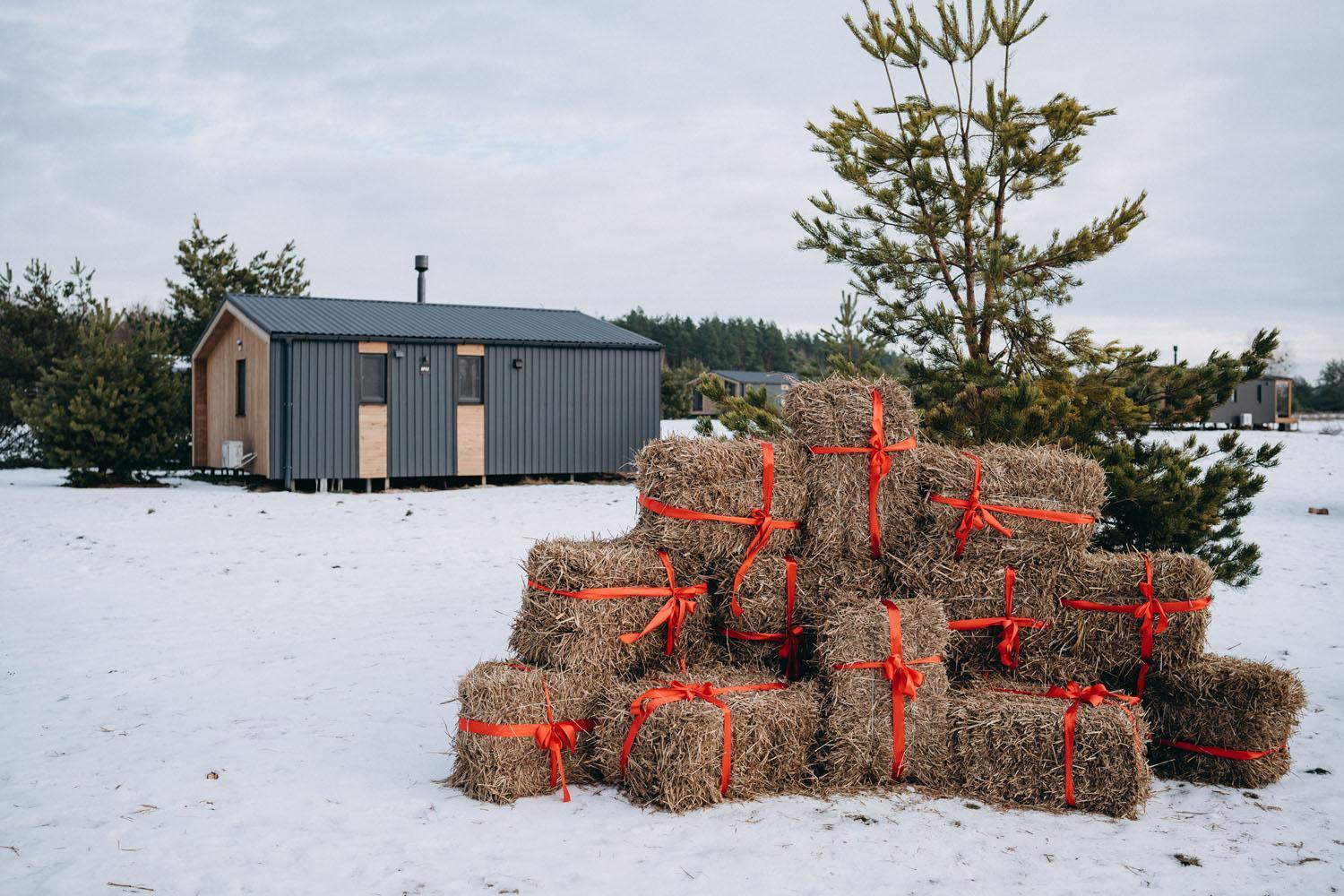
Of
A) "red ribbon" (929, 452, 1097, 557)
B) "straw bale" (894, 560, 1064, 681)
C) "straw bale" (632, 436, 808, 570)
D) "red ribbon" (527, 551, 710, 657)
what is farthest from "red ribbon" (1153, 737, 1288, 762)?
"red ribbon" (527, 551, 710, 657)

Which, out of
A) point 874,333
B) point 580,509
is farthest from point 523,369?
point 874,333

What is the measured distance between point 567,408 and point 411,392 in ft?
10.1

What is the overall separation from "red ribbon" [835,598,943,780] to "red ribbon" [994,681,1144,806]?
60 centimetres

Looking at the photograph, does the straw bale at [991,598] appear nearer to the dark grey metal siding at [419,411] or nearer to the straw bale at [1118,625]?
the straw bale at [1118,625]

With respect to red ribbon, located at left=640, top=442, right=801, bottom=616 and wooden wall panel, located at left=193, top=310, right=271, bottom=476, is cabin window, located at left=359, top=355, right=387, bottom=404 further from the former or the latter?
red ribbon, located at left=640, top=442, right=801, bottom=616

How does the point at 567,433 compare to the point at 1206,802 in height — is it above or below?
above

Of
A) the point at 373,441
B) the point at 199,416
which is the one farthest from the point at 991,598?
the point at 199,416

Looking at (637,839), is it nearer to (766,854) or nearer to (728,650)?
(766,854)

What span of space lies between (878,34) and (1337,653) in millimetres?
6000

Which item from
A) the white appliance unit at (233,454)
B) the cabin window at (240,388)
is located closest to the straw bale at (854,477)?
the white appliance unit at (233,454)

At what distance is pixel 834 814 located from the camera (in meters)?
4.39

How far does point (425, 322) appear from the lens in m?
19.8

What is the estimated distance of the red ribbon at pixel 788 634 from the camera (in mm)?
5215

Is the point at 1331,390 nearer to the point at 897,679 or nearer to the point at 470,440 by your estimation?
the point at 470,440
